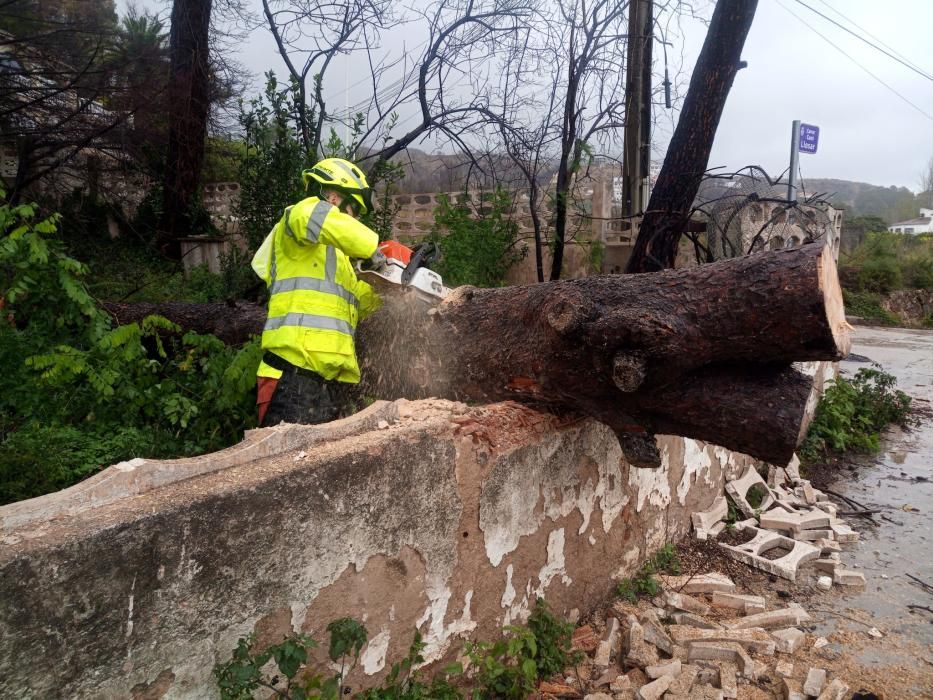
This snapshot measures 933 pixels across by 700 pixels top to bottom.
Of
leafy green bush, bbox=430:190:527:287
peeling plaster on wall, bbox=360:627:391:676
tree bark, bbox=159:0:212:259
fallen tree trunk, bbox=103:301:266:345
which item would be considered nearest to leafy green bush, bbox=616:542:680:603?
peeling plaster on wall, bbox=360:627:391:676

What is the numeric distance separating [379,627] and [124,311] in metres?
3.91

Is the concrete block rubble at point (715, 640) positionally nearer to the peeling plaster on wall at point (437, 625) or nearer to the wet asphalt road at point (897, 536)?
the wet asphalt road at point (897, 536)

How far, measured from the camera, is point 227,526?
170 cm

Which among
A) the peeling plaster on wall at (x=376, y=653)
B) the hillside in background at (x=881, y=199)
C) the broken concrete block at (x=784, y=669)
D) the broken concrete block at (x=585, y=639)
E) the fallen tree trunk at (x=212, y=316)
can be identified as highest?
the hillside in background at (x=881, y=199)

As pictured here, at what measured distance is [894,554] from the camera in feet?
13.1

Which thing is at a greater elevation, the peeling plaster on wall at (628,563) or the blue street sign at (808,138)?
the blue street sign at (808,138)

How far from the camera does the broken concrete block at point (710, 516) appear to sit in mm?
4066

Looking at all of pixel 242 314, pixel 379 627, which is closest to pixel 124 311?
pixel 242 314

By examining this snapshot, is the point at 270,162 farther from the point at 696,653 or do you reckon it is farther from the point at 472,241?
the point at 696,653

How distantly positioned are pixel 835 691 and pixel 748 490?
7.49ft

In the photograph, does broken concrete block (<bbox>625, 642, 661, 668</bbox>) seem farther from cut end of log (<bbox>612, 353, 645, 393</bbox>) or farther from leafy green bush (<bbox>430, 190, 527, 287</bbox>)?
leafy green bush (<bbox>430, 190, 527, 287</bbox>)

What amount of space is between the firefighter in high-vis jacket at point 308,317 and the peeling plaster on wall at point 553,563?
4.09 feet

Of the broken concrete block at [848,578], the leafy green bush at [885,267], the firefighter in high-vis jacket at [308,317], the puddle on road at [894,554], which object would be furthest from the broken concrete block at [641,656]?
the leafy green bush at [885,267]

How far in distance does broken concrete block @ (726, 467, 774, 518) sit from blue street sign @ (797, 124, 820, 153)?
4.00 meters
